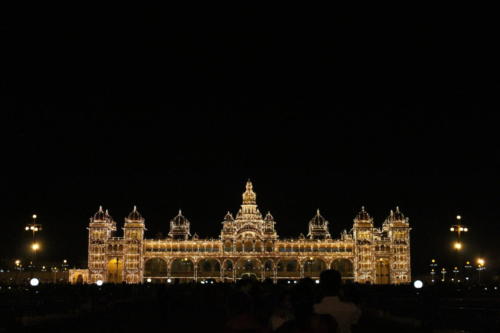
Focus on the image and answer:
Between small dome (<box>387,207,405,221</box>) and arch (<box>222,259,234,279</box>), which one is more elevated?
small dome (<box>387,207,405,221</box>)

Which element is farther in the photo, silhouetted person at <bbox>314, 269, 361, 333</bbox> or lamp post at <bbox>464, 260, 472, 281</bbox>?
lamp post at <bbox>464, 260, 472, 281</bbox>

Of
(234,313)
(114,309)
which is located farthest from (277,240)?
(234,313)

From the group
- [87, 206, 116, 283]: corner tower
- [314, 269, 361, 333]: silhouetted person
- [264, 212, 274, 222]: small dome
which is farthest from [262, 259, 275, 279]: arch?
[314, 269, 361, 333]: silhouetted person

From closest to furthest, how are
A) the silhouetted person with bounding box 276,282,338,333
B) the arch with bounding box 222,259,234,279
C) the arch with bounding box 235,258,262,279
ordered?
the silhouetted person with bounding box 276,282,338,333, the arch with bounding box 235,258,262,279, the arch with bounding box 222,259,234,279

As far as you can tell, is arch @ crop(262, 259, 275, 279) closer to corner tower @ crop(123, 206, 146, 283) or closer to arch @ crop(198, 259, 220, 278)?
arch @ crop(198, 259, 220, 278)

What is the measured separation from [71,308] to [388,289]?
Answer: 3031 cm

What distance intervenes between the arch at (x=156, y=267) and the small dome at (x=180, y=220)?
737cm

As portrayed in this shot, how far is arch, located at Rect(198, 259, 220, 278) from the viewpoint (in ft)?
369

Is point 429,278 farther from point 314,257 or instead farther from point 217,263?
point 217,263

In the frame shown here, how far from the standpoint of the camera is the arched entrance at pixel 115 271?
353 feet

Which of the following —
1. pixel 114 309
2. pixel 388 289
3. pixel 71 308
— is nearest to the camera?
pixel 71 308

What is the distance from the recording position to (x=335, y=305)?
10023mm

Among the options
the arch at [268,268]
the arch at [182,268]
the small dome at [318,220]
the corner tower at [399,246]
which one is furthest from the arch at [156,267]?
the corner tower at [399,246]

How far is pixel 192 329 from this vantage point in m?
27.4
